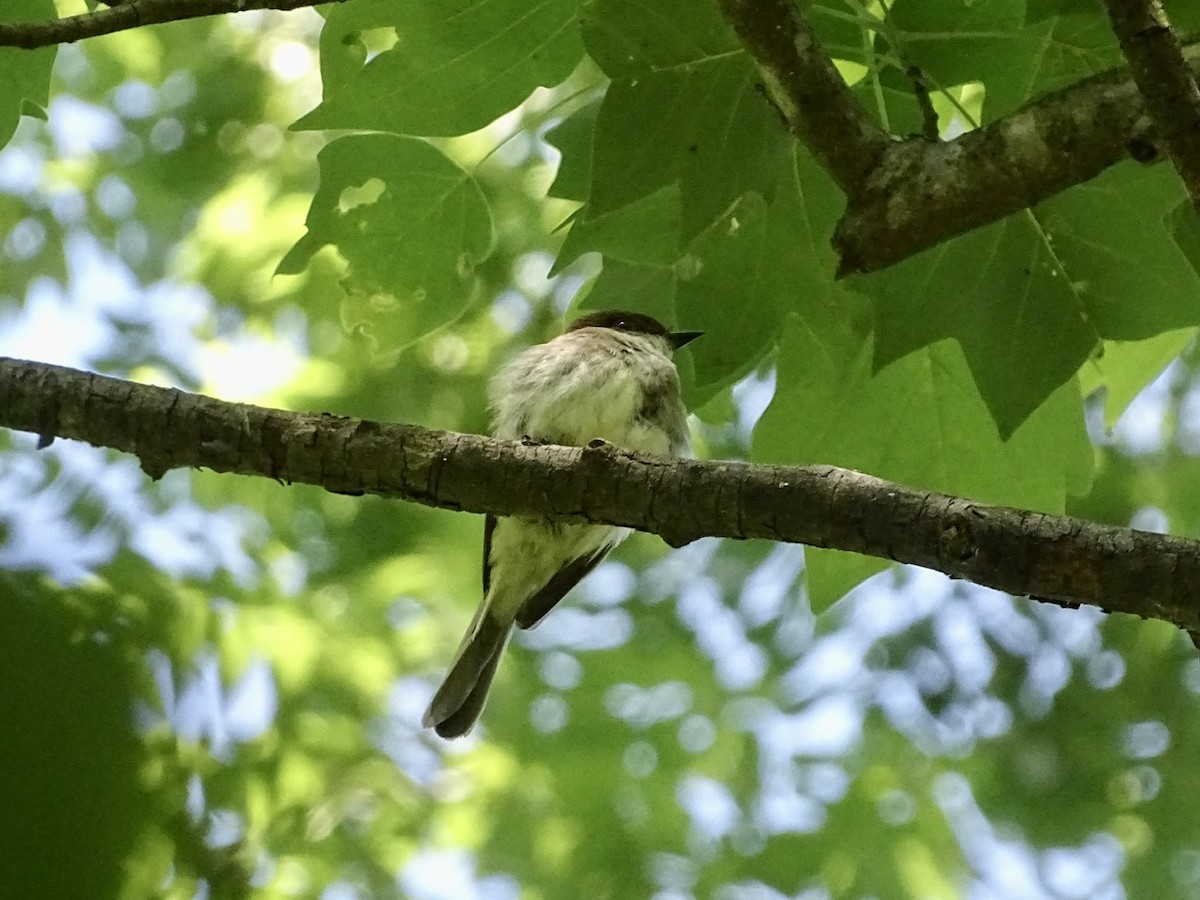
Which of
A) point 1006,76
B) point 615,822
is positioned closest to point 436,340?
point 615,822

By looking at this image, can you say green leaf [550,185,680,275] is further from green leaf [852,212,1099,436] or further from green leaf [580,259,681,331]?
green leaf [852,212,1099,436]

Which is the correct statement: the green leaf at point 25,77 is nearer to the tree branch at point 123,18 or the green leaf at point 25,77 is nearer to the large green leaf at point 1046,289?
the tree branch at point 123,18

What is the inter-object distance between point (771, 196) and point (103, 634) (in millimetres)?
1645

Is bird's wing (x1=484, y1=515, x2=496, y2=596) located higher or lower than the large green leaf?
lower

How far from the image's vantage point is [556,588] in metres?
3.92

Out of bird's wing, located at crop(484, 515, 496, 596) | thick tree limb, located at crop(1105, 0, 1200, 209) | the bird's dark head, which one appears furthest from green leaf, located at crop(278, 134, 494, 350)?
bird's wing, located at crop(484, 515, 496, 596)

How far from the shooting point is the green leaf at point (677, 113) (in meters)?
1.85

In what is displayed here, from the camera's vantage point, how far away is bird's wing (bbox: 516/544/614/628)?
387 centimetres

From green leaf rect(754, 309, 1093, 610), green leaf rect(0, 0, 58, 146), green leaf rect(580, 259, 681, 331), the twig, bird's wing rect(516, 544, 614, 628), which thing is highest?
green leaf rect(0, 0, 58, 146)

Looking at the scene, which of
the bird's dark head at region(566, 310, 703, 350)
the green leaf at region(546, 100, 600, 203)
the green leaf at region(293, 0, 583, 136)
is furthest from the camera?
the bird's dark head at region(566, 310, 703, 350)

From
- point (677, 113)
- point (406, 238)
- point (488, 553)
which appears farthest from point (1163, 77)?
point (488, 553)

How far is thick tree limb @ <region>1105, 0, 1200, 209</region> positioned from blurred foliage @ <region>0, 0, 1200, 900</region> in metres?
0.40

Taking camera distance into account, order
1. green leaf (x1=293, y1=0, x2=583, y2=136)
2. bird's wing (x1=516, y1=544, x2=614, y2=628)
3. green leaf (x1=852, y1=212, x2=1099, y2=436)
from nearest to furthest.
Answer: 1. green leaf (x1=852, y1=212, x2=1099, y2=436)
2. green leaf (x1=293, y1=0, x2=583, y2=136)
3. bird's wing (x1=516, y1=544, x2=614, y2=628)

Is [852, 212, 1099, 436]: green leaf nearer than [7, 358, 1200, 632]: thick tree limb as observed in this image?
No
